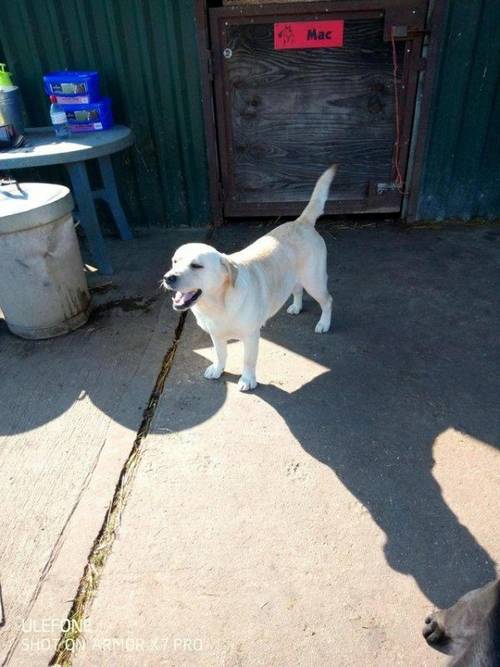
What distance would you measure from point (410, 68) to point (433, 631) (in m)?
4.52

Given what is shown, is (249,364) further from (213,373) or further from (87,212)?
(87,212)

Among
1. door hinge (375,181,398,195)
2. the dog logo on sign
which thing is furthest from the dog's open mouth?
door hinge (375,181,398,195)

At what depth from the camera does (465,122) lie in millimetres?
4602

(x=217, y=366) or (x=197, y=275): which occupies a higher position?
(x=197, y=275)

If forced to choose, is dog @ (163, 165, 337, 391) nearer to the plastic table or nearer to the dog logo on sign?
the plastic table

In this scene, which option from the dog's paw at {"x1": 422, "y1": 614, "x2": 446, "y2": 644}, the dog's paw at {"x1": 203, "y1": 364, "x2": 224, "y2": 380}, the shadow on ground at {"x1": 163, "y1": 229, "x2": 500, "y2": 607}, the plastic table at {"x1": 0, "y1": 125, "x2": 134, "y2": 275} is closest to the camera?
the dog's paw at {"x1": 422, "y1": 614, "x2": 446, "y2": 644}

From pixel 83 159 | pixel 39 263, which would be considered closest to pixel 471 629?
pixel 39 263

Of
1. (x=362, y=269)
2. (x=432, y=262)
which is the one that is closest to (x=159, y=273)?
(x=362, y=269)

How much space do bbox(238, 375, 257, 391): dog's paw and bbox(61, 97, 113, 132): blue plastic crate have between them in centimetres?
292

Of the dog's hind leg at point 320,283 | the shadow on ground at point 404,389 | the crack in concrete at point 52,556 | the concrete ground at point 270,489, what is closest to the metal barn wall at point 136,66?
the shadow on ground at point 404,389

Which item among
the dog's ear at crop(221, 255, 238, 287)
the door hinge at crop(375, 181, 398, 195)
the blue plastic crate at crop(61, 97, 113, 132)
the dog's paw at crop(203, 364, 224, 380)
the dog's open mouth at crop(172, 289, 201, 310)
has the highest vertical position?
the blue plastic crate at crop(61, 97, 113, 132)

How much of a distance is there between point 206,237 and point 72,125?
163cm

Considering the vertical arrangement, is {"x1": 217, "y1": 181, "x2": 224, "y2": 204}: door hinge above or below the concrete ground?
above

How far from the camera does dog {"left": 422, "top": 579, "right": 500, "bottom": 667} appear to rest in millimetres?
1204
